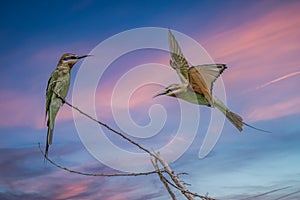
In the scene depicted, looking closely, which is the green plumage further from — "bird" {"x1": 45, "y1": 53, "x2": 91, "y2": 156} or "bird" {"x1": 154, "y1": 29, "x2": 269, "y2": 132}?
"bird" {"x1": 154, "y1": 29, "x2": 269, "y2": 132}

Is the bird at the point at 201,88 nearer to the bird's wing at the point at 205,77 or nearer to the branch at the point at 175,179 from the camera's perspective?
the bird's wing at the point at 205,77

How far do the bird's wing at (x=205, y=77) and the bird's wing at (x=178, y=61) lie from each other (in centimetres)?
10

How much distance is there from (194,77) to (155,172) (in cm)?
Answer: 33

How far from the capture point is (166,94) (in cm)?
102

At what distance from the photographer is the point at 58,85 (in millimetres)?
1307

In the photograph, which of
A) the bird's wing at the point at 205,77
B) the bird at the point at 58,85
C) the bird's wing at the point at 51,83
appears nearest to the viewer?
the bird's wing at the point at 205,77

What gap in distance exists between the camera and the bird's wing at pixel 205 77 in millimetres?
955

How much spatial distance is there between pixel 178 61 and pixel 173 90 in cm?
22

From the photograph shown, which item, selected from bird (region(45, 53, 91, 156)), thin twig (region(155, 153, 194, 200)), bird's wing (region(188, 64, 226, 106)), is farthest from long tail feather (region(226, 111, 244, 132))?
bird (region(45, 53, 91, 156))

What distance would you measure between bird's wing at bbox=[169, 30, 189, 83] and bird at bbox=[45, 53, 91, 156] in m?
0.32

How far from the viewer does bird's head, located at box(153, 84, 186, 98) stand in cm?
102

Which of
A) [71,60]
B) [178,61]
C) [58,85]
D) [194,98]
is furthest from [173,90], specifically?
[58,85]

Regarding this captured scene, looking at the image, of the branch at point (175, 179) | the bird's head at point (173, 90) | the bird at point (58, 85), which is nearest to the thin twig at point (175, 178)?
the branch at point (175, 179)

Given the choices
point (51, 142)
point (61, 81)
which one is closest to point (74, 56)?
point (61, 81)
